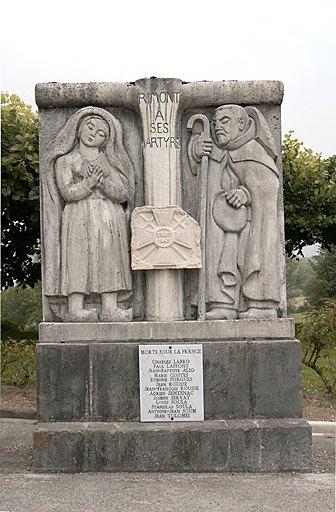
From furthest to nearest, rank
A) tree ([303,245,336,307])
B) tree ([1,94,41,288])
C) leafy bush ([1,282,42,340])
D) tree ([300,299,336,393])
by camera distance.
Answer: tree ([303,245,336,307]) → leafy bush ([1,282,42,340]) → tree ([1,94,41,288]) → tree ([300,299,336,393])

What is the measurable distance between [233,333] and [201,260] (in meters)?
0.67

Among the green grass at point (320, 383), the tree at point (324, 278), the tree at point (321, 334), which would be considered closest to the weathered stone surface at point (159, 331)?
the tree at point (321, 334)

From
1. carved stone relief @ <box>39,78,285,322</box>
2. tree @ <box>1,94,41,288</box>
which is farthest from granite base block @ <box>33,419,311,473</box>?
tree @ <box>1,94,41,288</box>

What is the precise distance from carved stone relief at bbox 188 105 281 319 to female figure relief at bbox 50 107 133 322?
2.32ft

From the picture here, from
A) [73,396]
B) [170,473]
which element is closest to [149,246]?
[73,396]

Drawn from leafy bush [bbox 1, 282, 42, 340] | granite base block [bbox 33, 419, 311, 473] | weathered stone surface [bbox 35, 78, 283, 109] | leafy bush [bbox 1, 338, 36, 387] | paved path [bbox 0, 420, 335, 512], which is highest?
weathered stone surface [bbox 35, 78, 283, 109]

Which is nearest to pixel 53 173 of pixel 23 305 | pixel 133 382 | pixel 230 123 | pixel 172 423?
pixel 230 123

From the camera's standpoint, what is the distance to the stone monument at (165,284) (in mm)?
5773

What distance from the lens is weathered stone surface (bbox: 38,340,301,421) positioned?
5910 millimetres

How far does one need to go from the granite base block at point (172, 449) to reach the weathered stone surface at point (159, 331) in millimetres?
729

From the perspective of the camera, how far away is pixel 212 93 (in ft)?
20.3

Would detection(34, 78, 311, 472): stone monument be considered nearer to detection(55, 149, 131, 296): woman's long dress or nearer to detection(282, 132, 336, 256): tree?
detection(55, 149, 131, 296): woman's long dress

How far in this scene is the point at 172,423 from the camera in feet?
19.4

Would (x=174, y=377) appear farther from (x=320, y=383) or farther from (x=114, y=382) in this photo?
(x=320, y=383)
